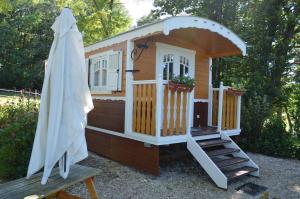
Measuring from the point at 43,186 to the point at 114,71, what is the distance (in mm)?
3808

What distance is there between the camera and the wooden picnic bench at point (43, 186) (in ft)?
9.08

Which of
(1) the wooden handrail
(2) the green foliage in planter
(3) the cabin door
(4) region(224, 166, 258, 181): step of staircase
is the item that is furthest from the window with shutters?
(4) region(224, 166, 258, 181): step of staircase

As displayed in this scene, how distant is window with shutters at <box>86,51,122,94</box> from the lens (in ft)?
20.9

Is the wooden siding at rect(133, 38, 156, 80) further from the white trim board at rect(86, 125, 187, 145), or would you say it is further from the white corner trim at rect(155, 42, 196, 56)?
the white trim board at rect(86, 125, 187, 145)

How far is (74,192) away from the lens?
4379 millimetres

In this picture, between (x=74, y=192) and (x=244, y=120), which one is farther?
(x=244, y=120)

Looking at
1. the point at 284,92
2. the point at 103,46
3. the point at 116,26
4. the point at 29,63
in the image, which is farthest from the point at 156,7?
the point at 29,63

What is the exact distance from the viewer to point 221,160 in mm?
5418

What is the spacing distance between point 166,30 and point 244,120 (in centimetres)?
436

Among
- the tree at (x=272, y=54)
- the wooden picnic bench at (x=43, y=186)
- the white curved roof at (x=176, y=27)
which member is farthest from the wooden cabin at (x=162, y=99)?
the tree at (x=272, y=54)

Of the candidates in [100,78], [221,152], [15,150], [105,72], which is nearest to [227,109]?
[221,152]

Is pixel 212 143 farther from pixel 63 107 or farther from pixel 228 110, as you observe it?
pixel 63 107

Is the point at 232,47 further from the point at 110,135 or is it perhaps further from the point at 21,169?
the point at 21,169

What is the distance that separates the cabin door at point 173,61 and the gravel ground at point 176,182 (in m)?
1.51
